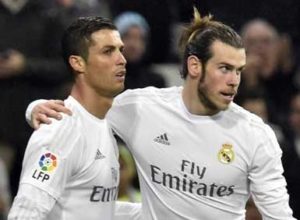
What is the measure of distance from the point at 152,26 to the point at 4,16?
1.73 metres

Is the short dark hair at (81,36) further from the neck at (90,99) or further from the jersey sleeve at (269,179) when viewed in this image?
the jersey sleeve at (269,179)

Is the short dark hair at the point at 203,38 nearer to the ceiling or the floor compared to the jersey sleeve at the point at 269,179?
nearer to the ceiling

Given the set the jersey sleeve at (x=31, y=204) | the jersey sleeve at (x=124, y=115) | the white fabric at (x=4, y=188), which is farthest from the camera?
the white fabric at (x=4, y=188)

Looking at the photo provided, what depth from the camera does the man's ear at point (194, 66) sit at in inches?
226

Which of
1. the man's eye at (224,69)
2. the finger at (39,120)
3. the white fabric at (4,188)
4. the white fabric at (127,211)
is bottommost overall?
the white fabric at (4,188)

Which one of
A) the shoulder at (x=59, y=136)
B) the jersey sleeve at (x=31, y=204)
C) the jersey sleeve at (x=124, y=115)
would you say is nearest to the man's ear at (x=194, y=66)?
the jersey sleeve at (x=124, y=115)

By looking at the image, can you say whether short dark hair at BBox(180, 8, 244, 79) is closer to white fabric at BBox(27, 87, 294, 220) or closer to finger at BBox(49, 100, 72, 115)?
white fabric at BBox(27, 87, 294, 220)

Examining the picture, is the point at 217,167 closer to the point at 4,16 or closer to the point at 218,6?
the point at 4,16

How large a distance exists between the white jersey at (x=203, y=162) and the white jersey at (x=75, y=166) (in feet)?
0.81

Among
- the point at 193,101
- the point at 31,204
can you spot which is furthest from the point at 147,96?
the point at 31,204

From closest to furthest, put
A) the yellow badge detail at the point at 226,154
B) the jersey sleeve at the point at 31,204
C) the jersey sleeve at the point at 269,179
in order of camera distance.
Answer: the jersey sleeve at the point at 31,204 < the jersey sleeve at the point at 269,179 < the yellow badge detail at the point at 226,154

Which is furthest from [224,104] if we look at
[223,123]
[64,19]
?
[64,19]

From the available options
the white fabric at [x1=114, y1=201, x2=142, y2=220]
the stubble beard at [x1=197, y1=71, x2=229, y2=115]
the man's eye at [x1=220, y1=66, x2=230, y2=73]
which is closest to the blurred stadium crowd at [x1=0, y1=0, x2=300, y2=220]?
the white fabric at [x1=114, y1=201, x2=142, y2=220]

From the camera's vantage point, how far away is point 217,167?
18.8 ft
